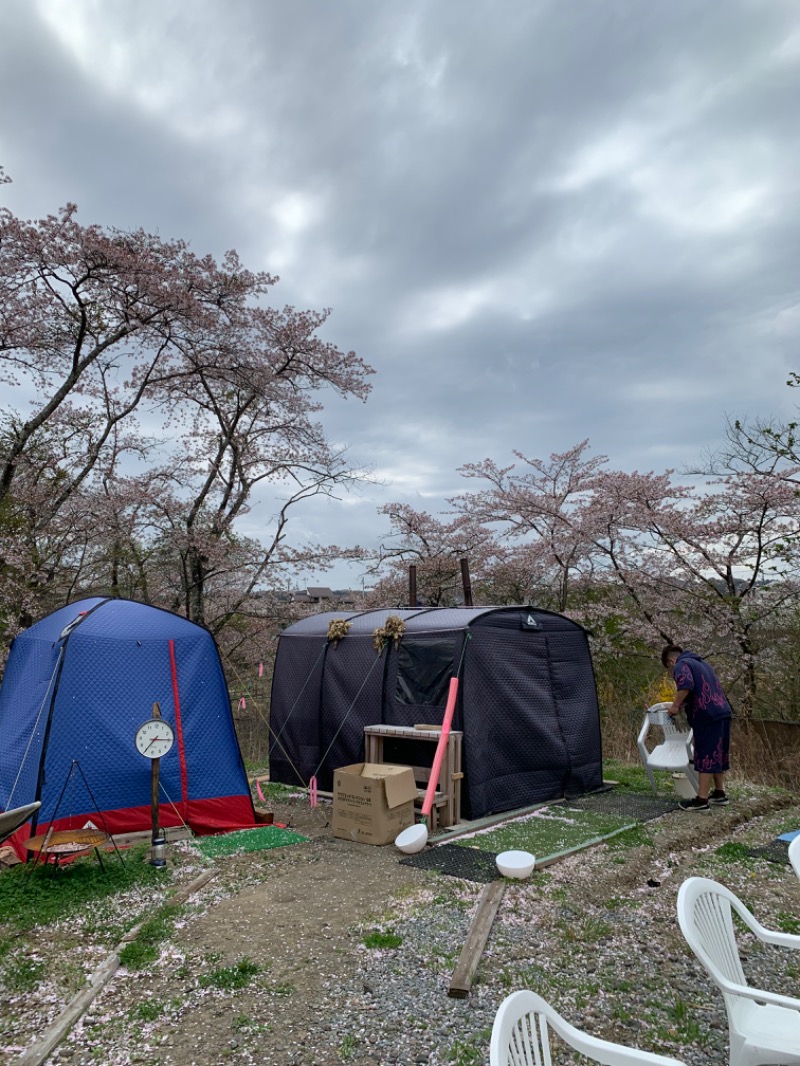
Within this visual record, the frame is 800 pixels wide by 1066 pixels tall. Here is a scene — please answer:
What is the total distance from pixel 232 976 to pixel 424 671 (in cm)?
383

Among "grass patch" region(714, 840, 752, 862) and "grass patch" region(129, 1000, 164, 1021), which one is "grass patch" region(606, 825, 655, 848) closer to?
"grass patch" region(714, 840, 752, 862)

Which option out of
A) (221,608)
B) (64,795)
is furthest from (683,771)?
(221,608)

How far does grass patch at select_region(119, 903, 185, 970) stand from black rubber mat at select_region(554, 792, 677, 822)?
4022 mm

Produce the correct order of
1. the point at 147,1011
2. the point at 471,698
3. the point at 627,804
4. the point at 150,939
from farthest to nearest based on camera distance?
the point at 627,804 → the point at 471,698 → the point at 150,939 → the point at 147,1011

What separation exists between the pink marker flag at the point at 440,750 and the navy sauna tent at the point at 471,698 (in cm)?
23

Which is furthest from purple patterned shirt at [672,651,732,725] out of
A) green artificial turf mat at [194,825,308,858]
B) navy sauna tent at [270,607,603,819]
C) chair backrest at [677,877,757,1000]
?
chair backrest at [677,877,757,1000]

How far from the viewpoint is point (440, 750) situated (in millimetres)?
5973

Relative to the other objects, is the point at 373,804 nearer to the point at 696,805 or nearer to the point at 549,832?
the point at 549,832

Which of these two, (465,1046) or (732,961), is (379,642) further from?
(732,961)

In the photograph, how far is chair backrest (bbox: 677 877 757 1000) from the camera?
6.53 ft

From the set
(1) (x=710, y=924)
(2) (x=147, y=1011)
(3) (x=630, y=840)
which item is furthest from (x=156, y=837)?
(1) (x=710, y=924)

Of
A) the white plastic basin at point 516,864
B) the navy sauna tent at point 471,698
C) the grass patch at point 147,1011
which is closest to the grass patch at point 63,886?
the grass patch at point 147,1011

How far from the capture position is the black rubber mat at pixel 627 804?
6.43m

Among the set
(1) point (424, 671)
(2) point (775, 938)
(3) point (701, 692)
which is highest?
(1) point (424, 671)
